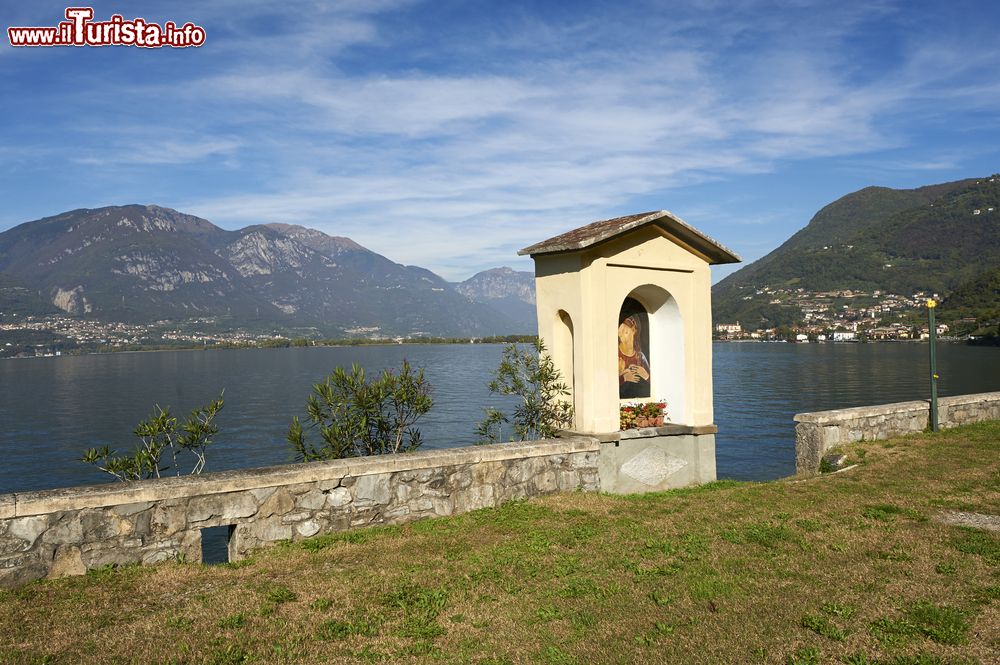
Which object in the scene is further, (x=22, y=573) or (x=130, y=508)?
(x=130, y=508)

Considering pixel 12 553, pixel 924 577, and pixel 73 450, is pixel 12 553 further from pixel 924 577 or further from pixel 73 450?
pixel 73 450

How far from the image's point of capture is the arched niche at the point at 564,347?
32.2 feet

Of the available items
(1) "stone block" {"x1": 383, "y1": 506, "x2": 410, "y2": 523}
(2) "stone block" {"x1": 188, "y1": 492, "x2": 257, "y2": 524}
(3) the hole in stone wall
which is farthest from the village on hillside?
(2) "stone block" {"x1": 188, "y1": 492, "x2": 257, "y2": 524}

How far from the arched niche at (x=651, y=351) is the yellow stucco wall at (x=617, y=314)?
0.05 feet

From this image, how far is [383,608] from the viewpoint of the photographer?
5.12 m

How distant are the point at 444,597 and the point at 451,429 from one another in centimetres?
2896

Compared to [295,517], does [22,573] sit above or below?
below

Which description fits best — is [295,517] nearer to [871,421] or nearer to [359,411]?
[359,411]

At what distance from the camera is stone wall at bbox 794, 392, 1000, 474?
493 inches

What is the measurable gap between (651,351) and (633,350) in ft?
1.12

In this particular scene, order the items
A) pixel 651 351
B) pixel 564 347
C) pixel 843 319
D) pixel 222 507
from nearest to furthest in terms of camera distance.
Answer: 1. pixel 222 507
2. pixel 564 347
3. pixel 651 351
4. pixel 843 319

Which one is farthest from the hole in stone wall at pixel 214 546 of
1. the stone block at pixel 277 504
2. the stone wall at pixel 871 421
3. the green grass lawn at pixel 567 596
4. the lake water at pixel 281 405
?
the stone wall at pixel 871 421

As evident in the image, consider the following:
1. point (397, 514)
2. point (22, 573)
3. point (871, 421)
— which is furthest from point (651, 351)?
point (22, 573)

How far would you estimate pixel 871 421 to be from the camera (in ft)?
43.3
